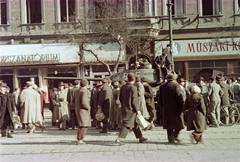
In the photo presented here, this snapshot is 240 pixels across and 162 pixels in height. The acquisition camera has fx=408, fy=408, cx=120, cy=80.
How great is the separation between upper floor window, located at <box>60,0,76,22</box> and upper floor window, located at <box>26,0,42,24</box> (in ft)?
5.18

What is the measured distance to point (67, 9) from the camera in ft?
93.5

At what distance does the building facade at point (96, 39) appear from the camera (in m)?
27.2

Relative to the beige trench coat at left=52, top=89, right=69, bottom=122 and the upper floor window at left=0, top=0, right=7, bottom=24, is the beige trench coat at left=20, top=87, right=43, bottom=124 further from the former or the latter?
the upper floor window at left=0, top=0, right=7, bottom=24

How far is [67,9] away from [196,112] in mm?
20086

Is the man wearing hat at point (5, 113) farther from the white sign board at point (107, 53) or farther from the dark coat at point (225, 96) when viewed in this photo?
the white sign board at point (107, 53)

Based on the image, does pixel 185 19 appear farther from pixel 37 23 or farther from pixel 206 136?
pixel 206 136

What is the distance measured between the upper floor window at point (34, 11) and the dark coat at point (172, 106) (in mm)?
20300

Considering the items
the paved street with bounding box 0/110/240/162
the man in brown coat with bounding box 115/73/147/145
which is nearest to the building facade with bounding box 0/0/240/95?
the paved street with bounding box 0/110/240/162

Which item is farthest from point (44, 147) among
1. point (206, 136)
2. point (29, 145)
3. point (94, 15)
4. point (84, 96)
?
point (94, 15)

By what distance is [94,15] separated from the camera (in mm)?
26609

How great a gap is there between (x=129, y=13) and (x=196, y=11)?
15.5 ft

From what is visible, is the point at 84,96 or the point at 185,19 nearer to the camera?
the point at 84,96

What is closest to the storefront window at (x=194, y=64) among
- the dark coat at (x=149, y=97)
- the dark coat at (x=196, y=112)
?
the dark coat at (x=149, y=97)

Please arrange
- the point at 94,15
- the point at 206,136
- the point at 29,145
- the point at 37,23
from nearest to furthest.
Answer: the point at 29,145, the point at 206,136, the point at 94,15, the point at 37,23
